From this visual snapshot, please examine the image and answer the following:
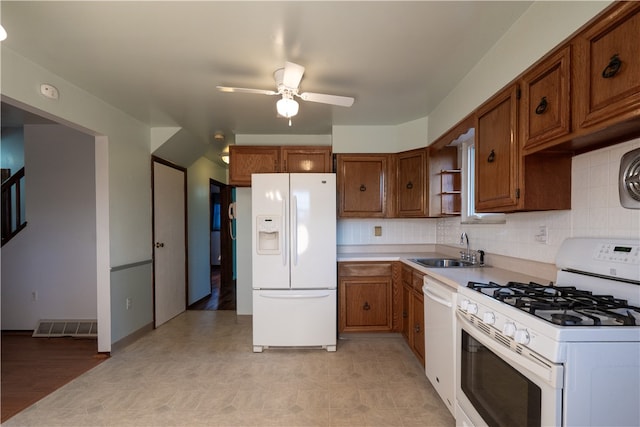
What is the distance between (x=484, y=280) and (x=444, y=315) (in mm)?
319

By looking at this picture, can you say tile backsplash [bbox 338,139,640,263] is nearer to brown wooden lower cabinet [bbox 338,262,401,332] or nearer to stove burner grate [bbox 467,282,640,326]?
stove burner grate [bbox 467,282,640,326]

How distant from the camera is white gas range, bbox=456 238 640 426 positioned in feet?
3.17

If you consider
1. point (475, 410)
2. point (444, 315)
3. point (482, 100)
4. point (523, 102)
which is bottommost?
point (475, 410)

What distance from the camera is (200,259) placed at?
4969 millimetres

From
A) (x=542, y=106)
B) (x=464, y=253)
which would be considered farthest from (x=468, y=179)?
(x=542, y=106)

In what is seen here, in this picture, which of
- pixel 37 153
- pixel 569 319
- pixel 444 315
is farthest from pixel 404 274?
pixel 37 153

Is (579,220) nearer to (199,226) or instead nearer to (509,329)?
(509,329)

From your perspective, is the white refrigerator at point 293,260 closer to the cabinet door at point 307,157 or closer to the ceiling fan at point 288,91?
the cabinet door at point 307,157

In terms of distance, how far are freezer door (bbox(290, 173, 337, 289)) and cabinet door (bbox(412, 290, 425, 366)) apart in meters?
0.78

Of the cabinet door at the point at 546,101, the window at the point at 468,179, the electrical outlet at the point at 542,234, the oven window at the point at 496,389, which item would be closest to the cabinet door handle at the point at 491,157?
the cabinet door at the point at 546,101

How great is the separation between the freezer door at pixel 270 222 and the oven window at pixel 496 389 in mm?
1722

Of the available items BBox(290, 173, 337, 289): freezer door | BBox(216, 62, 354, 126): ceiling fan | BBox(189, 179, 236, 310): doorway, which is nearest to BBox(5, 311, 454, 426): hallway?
BBox(290, 173, 337, 289): freezer door

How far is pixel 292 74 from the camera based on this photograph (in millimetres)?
1901

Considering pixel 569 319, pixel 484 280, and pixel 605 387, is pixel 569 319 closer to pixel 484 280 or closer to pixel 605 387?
pixel 605 387
